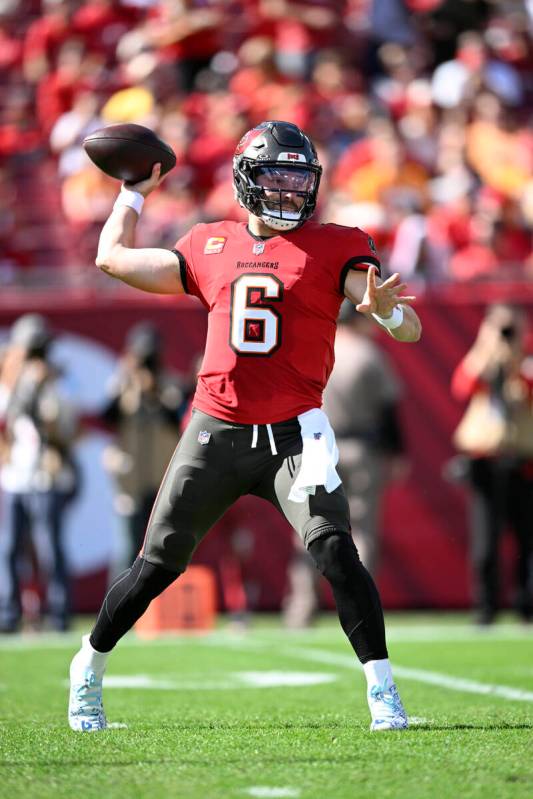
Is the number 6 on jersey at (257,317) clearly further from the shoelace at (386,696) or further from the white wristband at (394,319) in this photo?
the shoelace at (386,696)

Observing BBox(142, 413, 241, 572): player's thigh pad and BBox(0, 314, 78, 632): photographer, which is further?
BBox(0, 314, 78, 632): photographer

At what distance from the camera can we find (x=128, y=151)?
470 centimetres

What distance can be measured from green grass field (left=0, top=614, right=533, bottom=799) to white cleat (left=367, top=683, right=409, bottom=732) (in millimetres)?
66

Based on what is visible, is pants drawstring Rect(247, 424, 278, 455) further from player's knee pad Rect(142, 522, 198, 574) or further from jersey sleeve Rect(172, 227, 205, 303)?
jersey sleeve Rect(172, 227, 205, 303)

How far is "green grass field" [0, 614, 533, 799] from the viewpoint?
338 centimetres

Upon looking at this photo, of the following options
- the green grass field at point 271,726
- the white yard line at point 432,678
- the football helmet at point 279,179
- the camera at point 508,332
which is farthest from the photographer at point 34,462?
the football helmet at point 279,179

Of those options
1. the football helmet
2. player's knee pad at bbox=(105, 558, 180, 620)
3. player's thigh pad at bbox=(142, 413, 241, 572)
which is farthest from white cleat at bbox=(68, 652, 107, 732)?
the football helmet

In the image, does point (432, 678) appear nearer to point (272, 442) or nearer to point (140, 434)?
point (272, 442)

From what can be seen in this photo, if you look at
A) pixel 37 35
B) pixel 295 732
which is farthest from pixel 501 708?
pixel 37 35

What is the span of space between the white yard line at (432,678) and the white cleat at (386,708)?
3.71 feet

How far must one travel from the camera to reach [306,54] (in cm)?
1388

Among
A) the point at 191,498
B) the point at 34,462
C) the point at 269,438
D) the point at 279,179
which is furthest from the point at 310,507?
the point at 34,462

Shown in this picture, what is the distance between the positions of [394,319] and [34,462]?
17.0ft

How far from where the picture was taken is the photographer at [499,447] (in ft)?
Answer: 29.3
